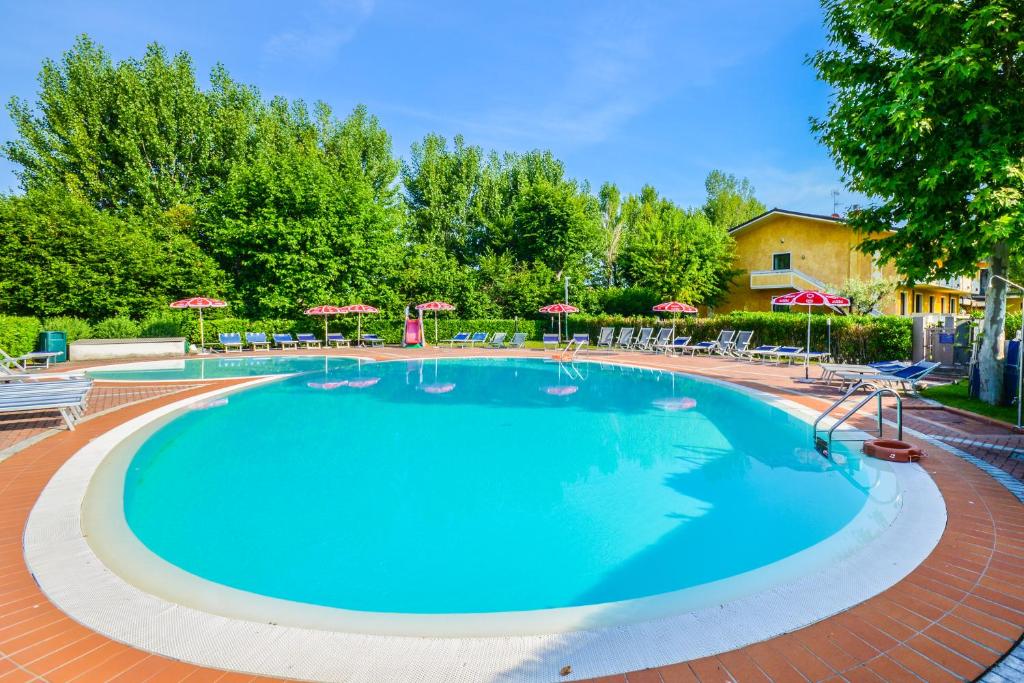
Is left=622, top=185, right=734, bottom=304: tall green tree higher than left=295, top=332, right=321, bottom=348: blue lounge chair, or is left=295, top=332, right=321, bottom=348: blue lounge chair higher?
left=622, top=185, right=734, bottom=304: tall green tree

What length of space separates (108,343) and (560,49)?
19678 millimetres

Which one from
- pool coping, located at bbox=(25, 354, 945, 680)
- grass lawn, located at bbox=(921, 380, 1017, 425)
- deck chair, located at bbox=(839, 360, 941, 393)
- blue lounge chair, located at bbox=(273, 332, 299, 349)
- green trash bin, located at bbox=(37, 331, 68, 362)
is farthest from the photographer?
blue lounge chair, located at bbox=(273, 332, 299, 349)

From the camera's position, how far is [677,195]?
41.3 meters

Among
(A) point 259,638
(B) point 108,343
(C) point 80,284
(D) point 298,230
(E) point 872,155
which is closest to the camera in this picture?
(A) point 259,638

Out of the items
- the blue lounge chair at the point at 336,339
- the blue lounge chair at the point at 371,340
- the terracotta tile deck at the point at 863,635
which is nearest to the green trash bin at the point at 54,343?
the blue lounge chair at the point at 336,339

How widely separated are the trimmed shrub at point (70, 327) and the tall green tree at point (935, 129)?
958 inches

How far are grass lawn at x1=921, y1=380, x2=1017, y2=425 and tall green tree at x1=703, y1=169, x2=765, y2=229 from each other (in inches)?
1720

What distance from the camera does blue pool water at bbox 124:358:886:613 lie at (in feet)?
12.2

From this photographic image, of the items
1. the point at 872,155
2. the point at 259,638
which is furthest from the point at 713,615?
the point at 872,155

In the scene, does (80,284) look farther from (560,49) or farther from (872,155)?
(872,155)

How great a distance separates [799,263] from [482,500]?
28465mm

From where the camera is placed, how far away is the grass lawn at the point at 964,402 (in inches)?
310

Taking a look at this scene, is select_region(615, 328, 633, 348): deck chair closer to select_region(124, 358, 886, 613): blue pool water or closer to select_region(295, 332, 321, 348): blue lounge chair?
select_region(124, 358, 886, 613): blue pool water

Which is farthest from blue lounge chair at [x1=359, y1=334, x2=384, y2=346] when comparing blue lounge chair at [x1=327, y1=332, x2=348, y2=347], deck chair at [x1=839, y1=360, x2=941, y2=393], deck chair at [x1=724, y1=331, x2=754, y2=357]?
deck chair at [x1=839, y1=360, x2=941, y2=393]
